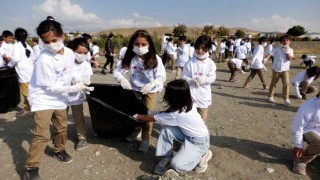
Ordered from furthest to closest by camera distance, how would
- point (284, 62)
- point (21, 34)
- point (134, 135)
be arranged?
point (284, 62) < point (21, 34) < point (134, 135)

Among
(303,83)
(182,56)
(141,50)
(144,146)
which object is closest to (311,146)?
(144,146)

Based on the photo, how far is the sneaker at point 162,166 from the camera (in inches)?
121

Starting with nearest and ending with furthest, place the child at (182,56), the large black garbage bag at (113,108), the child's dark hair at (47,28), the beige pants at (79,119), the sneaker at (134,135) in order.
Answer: the child's dark hair at (47,28)
the large black garbage bag at (113,108)
the beige pants at (79,119)
the sneaker at (134,135)
the child at (182,56)

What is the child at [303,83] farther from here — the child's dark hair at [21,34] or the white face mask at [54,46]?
the child's dark hair at [21,34]

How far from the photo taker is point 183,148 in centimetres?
310

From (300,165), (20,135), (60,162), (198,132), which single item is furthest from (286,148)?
(20,135)

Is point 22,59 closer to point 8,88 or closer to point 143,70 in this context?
point 8,88

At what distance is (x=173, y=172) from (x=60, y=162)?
1447 mm

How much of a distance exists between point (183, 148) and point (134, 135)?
45.0 inches

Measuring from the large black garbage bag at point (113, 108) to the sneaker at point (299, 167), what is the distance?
6.19ft

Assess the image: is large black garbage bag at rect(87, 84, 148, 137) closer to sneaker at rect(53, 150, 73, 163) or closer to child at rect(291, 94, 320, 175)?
sneaker at rect(53, 150, 73, 163)

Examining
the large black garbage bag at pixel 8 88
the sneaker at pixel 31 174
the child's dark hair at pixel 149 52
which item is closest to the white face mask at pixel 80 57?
the child's dark hair at pixel 149 52

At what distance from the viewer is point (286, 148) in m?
3.86

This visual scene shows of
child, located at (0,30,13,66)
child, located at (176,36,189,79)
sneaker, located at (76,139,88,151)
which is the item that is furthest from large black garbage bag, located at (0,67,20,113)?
child, located at (176,36,189,79)
